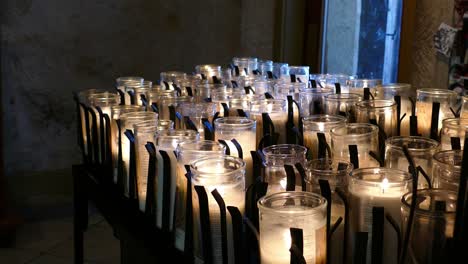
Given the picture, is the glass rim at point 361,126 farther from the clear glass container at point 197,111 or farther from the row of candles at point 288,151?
the clear glass container at point 197,111

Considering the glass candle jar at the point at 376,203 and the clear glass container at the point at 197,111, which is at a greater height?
the clear glass container at the point at 197,111

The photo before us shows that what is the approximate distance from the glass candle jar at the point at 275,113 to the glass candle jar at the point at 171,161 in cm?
26

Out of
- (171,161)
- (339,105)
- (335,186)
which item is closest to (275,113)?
(339,105)

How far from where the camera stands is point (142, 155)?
5.44 feet

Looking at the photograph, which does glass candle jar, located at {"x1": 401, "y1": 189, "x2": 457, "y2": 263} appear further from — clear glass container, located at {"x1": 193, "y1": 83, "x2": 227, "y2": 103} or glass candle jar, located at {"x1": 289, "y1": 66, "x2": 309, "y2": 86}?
glass candle jar, located at {"x1": 289, "y1": 66, "x2": 309, "y2": 86}

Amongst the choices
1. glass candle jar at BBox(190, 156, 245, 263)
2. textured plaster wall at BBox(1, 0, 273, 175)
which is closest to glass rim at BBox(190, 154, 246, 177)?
glass candle jar at BBox(190, 156, 245, 263)

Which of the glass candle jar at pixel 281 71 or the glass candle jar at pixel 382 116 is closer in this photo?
the glass candle jar at pixel 382 116

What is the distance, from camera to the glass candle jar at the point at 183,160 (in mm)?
1382

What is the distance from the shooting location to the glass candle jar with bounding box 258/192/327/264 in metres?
0.99

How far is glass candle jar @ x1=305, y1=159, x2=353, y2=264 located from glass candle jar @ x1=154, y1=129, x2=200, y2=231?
A: 0.39 m

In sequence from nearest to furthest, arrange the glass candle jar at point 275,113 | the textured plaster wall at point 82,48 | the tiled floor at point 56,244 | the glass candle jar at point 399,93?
1. the glass candle jar at point 275,113
2. the glass candle jar at point 399,93
3. the tiled floor at point 56,244
4. the textured plaster wall at point 82,48

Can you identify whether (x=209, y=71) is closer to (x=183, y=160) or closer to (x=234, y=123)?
(x=234, y=123)

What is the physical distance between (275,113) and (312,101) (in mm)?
211

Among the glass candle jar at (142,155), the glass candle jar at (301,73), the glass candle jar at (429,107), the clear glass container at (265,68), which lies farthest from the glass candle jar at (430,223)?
the clear glass container at (265,68)
